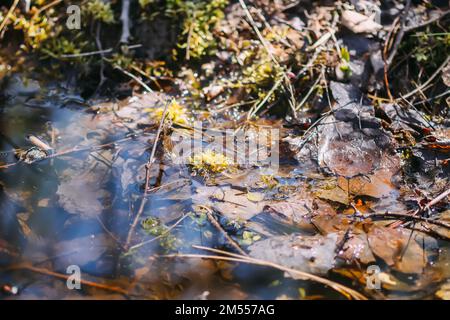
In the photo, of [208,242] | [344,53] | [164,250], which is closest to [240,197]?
[208,242]

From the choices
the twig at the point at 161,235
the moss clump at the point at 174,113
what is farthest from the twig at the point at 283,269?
the moss clump at the point at 174,113

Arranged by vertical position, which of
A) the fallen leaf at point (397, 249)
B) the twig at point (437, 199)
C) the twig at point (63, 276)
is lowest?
the twig at point (63, 276)

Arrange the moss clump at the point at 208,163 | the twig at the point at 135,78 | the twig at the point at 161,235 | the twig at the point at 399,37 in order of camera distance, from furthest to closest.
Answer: the twig at the point at 135,78 → the twig at the point at 399,37 → the moss clump at the point at 208,163 → the twig at the point at 161,235

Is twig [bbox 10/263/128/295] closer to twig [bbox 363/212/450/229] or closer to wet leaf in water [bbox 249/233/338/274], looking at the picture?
wet leaf in water [bbox 249/233/338/274]

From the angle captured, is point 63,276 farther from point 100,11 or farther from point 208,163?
point 100,11

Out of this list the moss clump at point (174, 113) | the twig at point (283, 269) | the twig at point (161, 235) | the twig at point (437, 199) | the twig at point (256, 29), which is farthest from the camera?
the twig at point (256, 29)

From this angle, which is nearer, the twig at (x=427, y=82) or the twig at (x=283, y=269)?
the twig at (x=283, y=269)

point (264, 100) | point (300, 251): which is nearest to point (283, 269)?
point (300, 251)

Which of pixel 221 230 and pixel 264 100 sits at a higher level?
pixel 264 100

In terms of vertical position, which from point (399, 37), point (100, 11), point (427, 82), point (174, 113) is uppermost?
point (100, 11)

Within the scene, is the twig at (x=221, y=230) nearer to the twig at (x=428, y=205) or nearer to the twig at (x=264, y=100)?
the twig at (x=428, y=205)

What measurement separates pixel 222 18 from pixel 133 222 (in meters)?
2.23

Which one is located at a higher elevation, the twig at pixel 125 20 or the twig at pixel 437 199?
the twig at pixel 125 20
